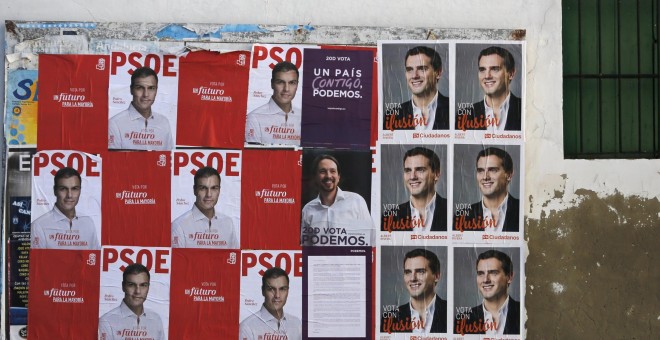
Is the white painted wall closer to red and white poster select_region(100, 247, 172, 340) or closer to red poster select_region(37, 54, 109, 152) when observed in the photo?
red poster select_region(37, 54, 109, 152)

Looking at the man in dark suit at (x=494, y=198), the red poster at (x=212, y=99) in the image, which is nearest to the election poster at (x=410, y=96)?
the man in dark suit at (x=494, y=198)

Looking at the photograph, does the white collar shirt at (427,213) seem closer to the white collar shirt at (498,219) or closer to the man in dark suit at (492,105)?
the white collar shirt at (498,219)

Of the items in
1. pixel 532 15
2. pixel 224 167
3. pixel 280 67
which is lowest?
pixel 224 167

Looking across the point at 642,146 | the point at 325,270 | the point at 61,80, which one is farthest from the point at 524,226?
the point at 61,80

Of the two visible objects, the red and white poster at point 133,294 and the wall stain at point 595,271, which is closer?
the red and white poster at point 133,294

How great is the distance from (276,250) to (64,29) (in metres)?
2.06

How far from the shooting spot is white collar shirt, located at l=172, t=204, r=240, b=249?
17.2 ft

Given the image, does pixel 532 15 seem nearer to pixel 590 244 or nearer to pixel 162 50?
pixel 590 244

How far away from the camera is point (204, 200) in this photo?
5.25 m

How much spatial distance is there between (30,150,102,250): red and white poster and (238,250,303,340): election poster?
3.41 ft

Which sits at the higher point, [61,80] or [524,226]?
[61,80]

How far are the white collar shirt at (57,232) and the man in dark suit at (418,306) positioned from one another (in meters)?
2.11

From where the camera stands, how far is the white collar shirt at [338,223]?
5.27 m

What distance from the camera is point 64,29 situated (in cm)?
527
